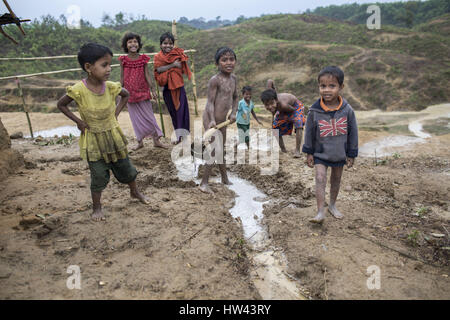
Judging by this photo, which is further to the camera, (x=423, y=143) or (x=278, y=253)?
(x=423, y=143)

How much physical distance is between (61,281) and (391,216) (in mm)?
2851

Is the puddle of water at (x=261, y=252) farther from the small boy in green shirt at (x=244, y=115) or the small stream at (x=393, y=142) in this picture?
the small stream at (x=393, y=142)

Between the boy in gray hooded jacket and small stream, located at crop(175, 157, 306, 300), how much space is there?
0.51 m

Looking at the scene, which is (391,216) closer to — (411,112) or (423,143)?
(423,143)

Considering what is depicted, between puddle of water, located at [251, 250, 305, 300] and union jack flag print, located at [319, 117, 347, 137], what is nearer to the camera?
puddle of water, located at [251, 250, 305, 300]

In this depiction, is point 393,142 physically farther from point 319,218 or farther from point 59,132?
point 59,132

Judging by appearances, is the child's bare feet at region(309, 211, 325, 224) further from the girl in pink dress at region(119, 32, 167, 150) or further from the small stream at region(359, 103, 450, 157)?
the girl in pink dress at region(119, 32, 167, 150)

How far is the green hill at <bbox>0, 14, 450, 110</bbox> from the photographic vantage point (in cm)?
1018

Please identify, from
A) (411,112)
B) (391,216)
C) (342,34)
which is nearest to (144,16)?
(342,34)

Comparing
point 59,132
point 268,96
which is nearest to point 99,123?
point 268,96

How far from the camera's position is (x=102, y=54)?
2.33 m

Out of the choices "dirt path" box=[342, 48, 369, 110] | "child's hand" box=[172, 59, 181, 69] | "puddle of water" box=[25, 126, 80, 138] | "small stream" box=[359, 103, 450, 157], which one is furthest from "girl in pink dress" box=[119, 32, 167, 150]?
"dirt path" box=[342, 48, 369, 110]

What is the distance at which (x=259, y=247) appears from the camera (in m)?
2.76

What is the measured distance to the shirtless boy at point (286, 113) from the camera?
4.53m
